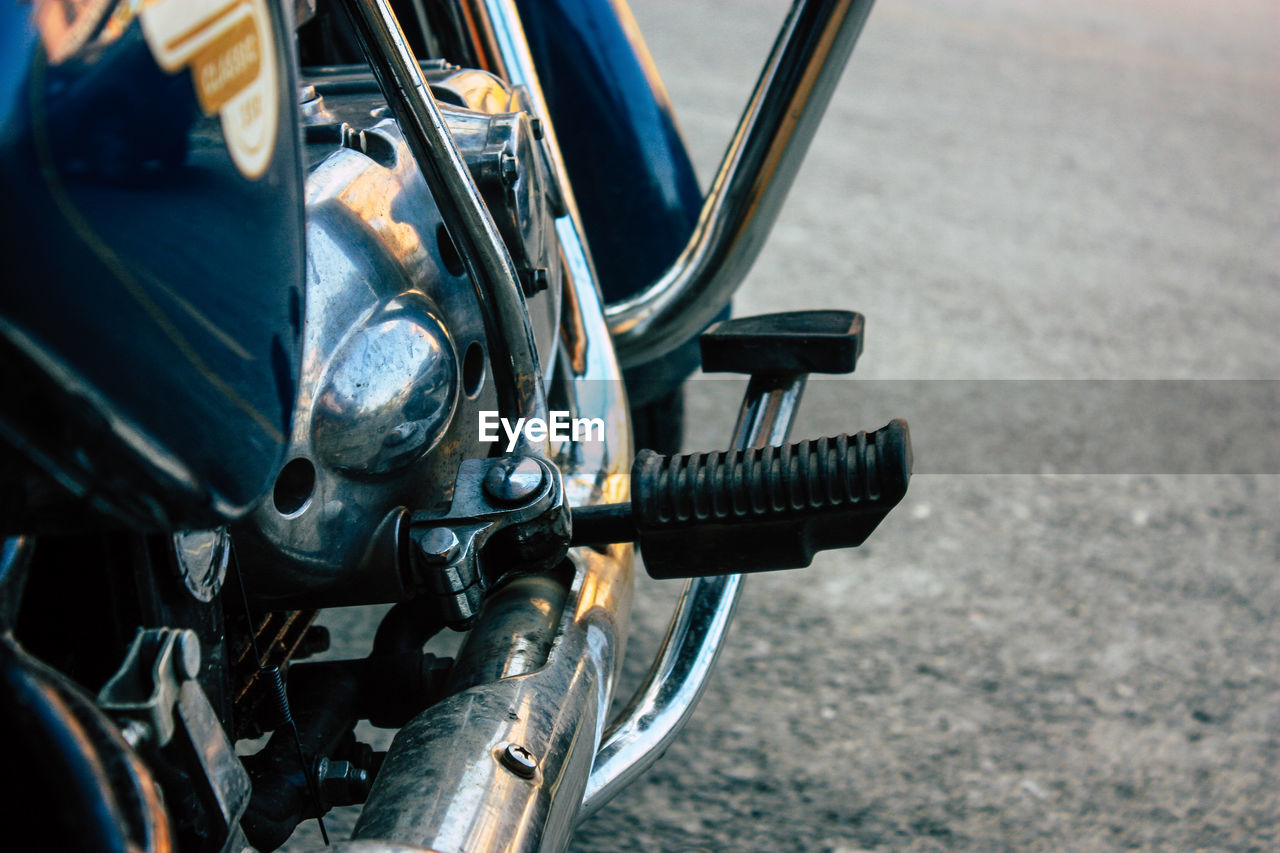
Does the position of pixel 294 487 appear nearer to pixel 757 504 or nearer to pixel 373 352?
pixel 373 352

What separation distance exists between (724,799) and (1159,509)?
899mm

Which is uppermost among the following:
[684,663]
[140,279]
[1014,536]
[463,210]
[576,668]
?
[140,279]

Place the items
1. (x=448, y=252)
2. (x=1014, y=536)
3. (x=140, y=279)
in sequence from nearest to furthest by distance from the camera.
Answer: (x=140, y=279) < (x=448, y=252) < (x=1014, y=536)

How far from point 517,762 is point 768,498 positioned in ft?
0.60

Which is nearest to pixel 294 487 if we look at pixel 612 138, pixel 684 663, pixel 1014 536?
pixel 684 663

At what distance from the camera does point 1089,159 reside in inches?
128

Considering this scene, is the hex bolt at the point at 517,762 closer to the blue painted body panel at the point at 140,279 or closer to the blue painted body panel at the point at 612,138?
the blue painted body panel at the point at 140,279

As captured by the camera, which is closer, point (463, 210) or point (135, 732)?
point (135, 732)

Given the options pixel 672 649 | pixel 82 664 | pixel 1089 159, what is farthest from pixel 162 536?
pixel 1089 159

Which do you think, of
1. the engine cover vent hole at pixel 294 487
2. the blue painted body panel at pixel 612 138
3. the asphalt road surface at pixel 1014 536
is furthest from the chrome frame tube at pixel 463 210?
the asphalt road surface at pixel 1014 536

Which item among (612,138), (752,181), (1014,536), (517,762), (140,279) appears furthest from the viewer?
(1014,536)

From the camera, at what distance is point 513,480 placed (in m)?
0.60

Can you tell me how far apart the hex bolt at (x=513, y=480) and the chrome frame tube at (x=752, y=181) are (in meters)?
0.38

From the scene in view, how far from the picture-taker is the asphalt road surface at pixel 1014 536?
113 centimetres
